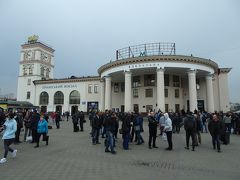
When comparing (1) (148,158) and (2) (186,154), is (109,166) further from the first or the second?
(2) (186,154)

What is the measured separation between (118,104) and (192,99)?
14.8m

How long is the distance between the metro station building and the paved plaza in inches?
790

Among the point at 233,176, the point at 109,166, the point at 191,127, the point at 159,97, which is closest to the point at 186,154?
the point at 191,127

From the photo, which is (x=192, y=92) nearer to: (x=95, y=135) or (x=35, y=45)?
(x=95, y=135)

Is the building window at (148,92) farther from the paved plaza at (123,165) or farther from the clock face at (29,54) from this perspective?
the clock face at (29,54)

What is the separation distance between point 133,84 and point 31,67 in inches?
1372

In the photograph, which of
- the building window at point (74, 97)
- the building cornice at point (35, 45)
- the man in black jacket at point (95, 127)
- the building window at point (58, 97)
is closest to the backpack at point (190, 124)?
the man in black jacket at point (95, 127)

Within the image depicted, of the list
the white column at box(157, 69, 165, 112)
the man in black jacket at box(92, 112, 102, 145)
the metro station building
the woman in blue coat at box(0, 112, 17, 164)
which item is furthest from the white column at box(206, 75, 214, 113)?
the woman in blue coat at box(0, 112, 17, 164)

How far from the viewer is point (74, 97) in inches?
1930

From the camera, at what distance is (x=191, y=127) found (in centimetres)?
1020

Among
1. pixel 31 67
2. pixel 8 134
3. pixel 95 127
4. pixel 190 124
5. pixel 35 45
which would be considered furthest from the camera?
pixel 35 45

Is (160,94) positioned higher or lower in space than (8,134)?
higher

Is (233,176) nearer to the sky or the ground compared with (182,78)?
nearer to the ground

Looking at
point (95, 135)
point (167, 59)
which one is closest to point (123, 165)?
point (95, 135)
